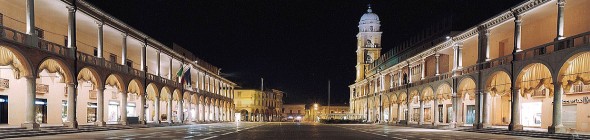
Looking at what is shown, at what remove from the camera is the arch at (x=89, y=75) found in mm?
32875

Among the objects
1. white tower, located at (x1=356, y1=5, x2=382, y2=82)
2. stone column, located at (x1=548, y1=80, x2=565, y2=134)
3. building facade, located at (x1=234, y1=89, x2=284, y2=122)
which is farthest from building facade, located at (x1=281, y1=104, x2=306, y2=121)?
stone column, located at (x1=548, y1=80, x2=565, y2=134)

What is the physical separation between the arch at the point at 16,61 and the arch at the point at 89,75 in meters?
6.73

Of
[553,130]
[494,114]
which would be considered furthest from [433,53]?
[553,130]

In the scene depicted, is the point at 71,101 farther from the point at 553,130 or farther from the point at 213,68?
the point at 213,68

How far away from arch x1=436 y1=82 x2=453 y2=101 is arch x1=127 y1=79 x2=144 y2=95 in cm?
2624

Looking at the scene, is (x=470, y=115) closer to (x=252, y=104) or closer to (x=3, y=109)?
(x=3, y=109)

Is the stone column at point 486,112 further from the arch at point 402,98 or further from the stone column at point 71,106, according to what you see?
the stone column at point 71,106

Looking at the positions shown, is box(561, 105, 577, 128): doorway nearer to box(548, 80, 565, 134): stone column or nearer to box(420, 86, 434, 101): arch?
box(548, 80, 565, 134): stone column

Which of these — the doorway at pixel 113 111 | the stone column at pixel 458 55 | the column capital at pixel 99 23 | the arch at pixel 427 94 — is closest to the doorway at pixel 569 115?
the stone column at pixel 458 55

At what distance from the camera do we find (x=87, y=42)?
39.7 meters

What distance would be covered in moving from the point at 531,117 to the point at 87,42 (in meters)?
32.6

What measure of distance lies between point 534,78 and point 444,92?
58.8 ft

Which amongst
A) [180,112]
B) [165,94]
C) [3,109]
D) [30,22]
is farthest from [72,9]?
[180,112]

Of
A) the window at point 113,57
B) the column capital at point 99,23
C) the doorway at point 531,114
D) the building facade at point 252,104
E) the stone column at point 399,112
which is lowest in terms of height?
the building facade at point 252,104
